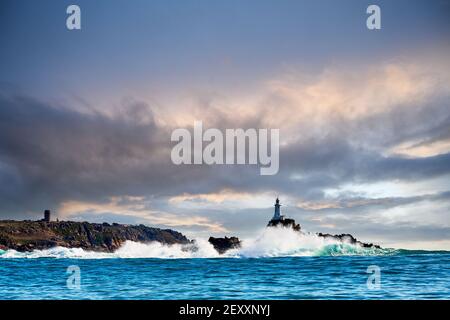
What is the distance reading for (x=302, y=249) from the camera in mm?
58406

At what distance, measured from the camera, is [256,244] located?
2335 inches

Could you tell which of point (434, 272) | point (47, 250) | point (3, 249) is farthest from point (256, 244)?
point (3, 249)
